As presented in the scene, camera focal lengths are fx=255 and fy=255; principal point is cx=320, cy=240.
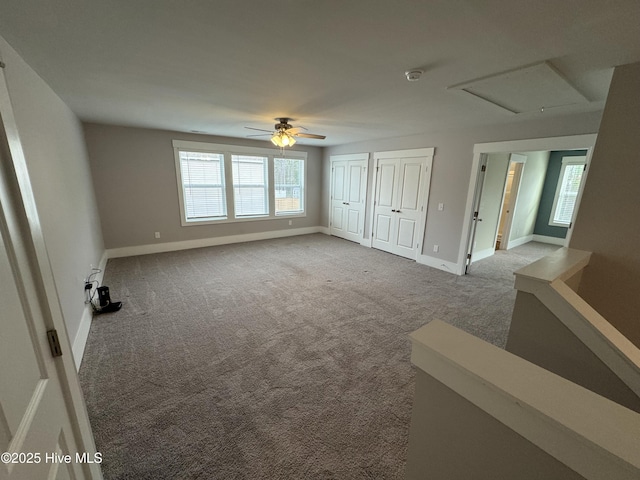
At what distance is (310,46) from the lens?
1.70 meters

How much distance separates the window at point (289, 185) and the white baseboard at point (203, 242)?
569 millimetres

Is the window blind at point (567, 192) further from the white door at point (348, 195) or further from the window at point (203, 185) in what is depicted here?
the window at point (203, 185)

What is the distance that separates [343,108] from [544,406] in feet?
10.5

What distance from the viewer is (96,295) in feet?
10.5

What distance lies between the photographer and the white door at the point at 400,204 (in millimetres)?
4898

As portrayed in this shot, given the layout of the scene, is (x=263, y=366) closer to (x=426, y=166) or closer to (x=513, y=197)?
(x=426, y=166)

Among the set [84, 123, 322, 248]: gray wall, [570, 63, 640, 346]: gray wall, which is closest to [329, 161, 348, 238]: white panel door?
[84, 123, 322, 248]: gray wall

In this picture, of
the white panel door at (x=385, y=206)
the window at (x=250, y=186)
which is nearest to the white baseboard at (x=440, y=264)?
the white panel door at (x=385, y=206)

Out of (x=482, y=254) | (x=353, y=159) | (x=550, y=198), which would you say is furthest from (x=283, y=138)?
(x=550, y=198)

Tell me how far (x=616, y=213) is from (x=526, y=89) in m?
1.29

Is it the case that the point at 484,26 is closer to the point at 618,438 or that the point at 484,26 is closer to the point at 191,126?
the point at 618,438

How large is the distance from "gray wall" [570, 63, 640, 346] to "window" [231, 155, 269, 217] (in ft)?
18.4

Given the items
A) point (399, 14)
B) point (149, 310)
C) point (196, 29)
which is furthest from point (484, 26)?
point (149, 310)

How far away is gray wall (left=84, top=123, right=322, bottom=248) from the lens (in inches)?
175
